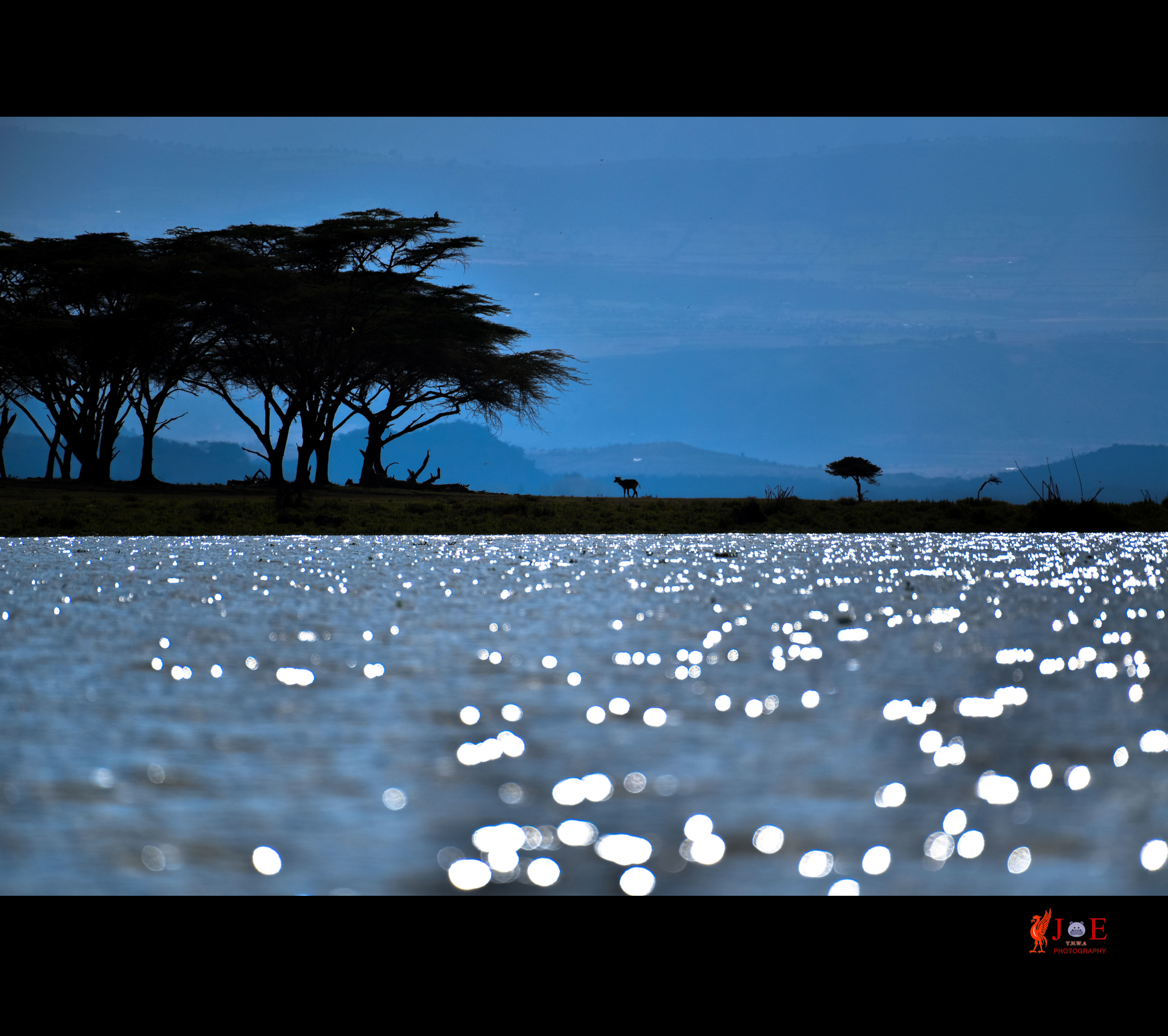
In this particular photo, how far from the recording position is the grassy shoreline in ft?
79.4

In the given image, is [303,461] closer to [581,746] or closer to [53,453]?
[53,453]

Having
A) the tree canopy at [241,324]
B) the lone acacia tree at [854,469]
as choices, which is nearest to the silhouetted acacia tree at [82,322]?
the tree canopy at [241,324]

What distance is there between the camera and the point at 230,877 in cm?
271

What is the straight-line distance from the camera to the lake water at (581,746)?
111 inches

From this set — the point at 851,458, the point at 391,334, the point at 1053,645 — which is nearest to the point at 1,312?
the point at 391,334

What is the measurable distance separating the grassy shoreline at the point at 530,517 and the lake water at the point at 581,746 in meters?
15.8
